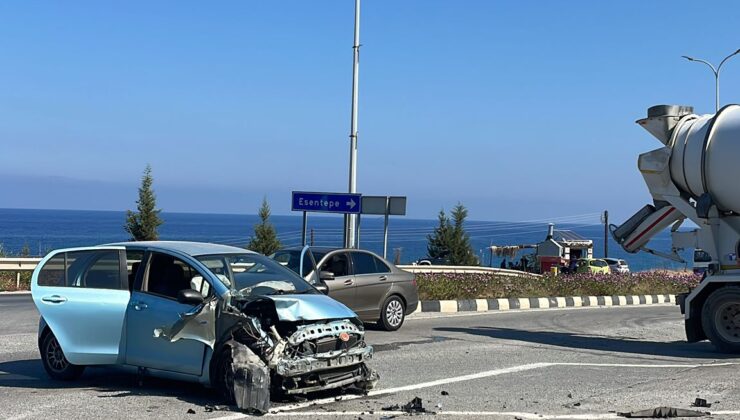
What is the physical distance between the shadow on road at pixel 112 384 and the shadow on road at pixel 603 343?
22.8 feet

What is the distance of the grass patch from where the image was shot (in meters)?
21.0

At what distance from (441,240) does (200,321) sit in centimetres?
4368

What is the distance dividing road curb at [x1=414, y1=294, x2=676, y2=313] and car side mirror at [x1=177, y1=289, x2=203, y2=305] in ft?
37.2

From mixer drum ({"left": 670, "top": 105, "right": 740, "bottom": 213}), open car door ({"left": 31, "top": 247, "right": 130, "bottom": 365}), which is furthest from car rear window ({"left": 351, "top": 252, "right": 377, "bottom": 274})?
open car door ({"left": 31, "top": 247, "right": 130, "bottom": 365})

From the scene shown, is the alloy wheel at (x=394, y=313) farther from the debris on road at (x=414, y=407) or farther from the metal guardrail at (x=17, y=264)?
the metal guardrail at (x=17, y=264)

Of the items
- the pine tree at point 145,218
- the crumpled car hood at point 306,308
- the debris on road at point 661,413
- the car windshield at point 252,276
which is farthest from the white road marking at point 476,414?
the pine tree at point 145,218

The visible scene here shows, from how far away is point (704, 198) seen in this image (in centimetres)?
1345

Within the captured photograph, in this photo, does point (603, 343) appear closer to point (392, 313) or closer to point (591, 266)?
point (392, 313)

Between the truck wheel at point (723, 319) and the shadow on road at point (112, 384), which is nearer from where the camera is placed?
the shadow on road at point (112, 384)

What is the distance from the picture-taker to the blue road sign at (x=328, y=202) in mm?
22203

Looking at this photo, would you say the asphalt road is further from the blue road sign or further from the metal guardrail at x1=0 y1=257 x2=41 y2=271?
the metal guardrail at x1=0 y1=257 x2=41 y2=271

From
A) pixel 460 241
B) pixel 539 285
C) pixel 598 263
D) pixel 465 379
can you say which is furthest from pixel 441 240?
pixel 465 379

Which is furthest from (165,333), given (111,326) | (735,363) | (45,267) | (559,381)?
(735,363)

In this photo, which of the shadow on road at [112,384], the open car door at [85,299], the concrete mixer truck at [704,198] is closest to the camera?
the shadow on road at [112,384]
